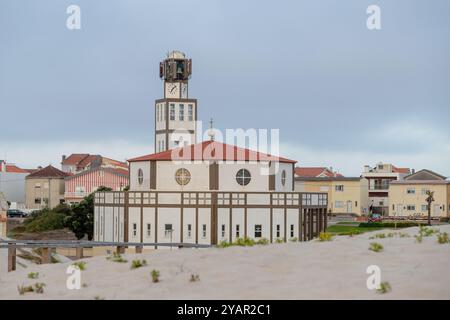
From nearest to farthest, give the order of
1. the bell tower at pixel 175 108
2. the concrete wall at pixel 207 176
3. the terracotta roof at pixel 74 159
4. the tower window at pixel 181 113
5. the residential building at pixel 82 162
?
the concrete wall at pixel 207 176
the bell tower at pixel 175 108
the tower window at pixel 181 113
the residential building at pixel 82 162
the terracotta roof at pixel 74 159

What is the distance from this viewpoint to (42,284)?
20500 millimetres

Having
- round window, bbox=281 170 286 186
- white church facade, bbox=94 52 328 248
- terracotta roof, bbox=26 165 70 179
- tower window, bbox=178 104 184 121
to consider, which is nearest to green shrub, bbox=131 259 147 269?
white church facade, bbox=94 52 328 248

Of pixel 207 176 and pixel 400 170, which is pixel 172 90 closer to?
pixel 207 176

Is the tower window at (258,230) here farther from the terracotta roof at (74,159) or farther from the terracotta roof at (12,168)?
the terracotta roof at (74,159)

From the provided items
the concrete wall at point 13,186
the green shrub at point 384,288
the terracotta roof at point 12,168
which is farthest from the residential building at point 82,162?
the green shrub at point 384,288

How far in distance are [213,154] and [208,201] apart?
3.84 metres

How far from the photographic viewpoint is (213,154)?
202 ft

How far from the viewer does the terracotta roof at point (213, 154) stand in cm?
6175

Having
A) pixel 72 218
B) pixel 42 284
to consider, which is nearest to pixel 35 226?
pixel 72 218

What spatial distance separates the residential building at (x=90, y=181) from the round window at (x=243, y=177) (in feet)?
174

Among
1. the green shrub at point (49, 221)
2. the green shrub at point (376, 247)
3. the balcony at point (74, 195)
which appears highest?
the balcony at point (74, 195)

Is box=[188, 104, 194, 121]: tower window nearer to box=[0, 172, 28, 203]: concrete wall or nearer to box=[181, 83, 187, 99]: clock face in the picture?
box=[181, 83, 187, 99]: clock face
